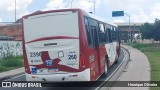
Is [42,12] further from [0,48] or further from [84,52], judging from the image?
[0,48]

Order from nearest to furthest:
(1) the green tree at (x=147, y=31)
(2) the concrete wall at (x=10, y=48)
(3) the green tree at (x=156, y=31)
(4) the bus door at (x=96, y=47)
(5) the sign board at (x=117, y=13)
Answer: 1. (4) the bus door at (x=96, y=47)
2. (2) the concrete wall at (x=10, y=48)
3. (5) the sign board at (x=117, y=13)
4. (3) the green tree at (x=156, y=31)
5. (1) the green tree at (x=147, y=31)

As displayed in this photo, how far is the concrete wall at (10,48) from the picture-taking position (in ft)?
125

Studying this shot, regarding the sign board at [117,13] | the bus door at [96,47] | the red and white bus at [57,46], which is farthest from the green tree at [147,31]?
the red and white bus at [57,46]

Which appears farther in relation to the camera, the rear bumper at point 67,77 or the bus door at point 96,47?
the bus door at point 96,47

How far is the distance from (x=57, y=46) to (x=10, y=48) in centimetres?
2769

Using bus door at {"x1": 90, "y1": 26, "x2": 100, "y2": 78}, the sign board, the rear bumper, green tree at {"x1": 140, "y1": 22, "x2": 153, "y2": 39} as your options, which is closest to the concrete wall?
bus door at {"x1": 90, "y1": 26, "x2": 100, "y2": 78}

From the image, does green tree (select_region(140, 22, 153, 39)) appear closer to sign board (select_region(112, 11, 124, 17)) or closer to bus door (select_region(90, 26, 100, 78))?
sign board (select_region(112, 11, 124, 17))

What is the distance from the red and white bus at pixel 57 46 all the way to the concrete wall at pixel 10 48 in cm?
2453

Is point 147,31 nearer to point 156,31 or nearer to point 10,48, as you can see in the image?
point 156,31

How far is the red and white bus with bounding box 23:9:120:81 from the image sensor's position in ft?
44.0

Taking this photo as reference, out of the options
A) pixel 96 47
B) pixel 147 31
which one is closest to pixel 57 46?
pixel 96 47

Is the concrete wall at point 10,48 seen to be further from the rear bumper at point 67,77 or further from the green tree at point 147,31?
the green tree at point 147,31

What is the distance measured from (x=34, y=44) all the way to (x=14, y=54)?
28442mm

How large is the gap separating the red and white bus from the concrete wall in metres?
24.5
